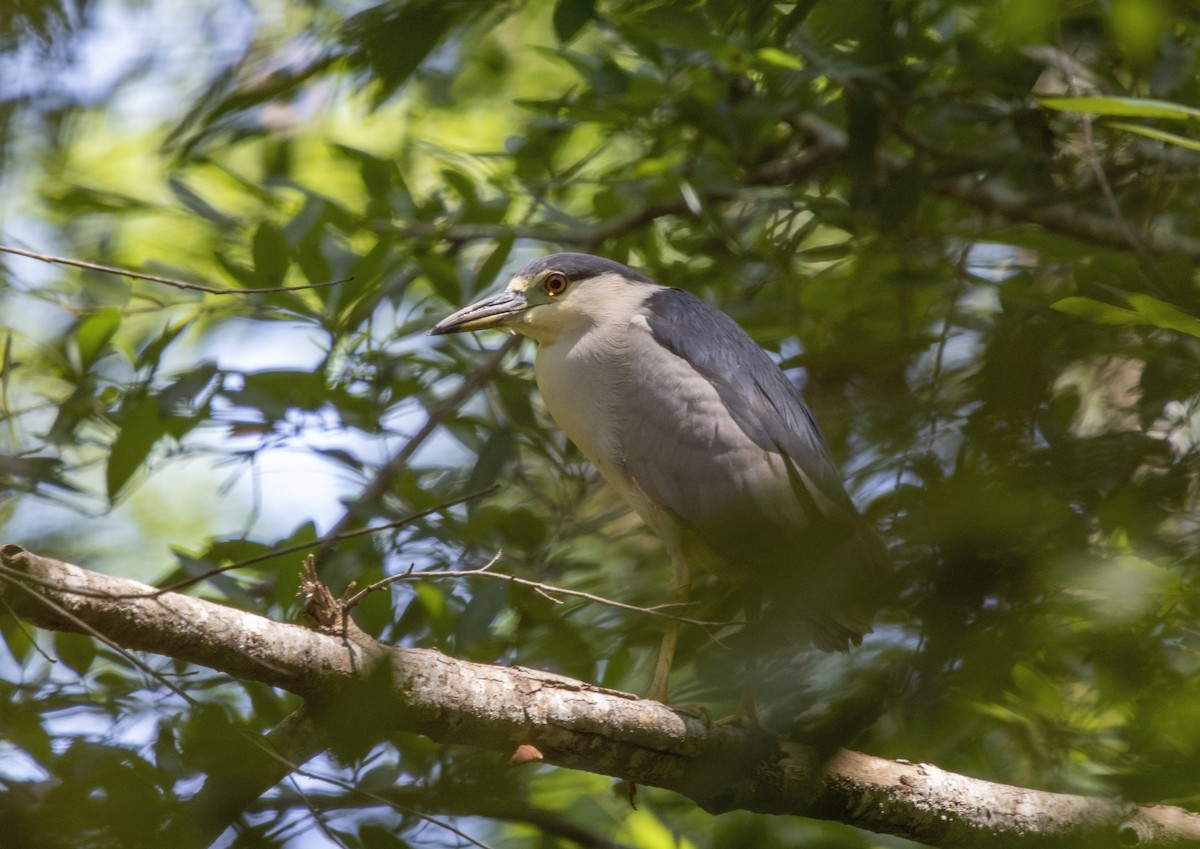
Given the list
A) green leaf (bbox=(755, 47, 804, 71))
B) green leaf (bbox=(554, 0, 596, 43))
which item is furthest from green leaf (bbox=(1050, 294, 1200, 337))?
green leaf (bbox=(755, 47, 804, 71))

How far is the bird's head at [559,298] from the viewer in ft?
12.4

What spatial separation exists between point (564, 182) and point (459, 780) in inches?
125

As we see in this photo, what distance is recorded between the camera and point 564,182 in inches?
178

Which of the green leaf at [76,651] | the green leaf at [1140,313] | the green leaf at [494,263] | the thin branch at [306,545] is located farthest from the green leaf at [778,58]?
the green leaf at [76,651]

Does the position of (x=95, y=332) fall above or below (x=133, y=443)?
above

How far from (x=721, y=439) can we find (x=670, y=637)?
0.74 m

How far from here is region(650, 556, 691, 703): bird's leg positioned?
2796 mm

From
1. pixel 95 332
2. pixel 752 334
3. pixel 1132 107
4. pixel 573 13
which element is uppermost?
pixel 573 13

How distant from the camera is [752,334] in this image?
416 cm

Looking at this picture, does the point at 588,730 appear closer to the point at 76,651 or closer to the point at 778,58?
the point at 76,651

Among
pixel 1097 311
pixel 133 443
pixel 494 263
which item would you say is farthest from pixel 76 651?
pixel 1097 311

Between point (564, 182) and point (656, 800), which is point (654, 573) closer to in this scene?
point (656, 800)

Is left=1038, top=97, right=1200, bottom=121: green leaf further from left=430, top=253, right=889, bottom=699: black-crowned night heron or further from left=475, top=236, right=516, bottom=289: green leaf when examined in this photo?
left=475, top=236, right=516, bottom=289: green leaf

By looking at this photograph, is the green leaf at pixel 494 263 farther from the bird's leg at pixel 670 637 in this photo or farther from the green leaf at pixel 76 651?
the green leaf at pixel 76 651
